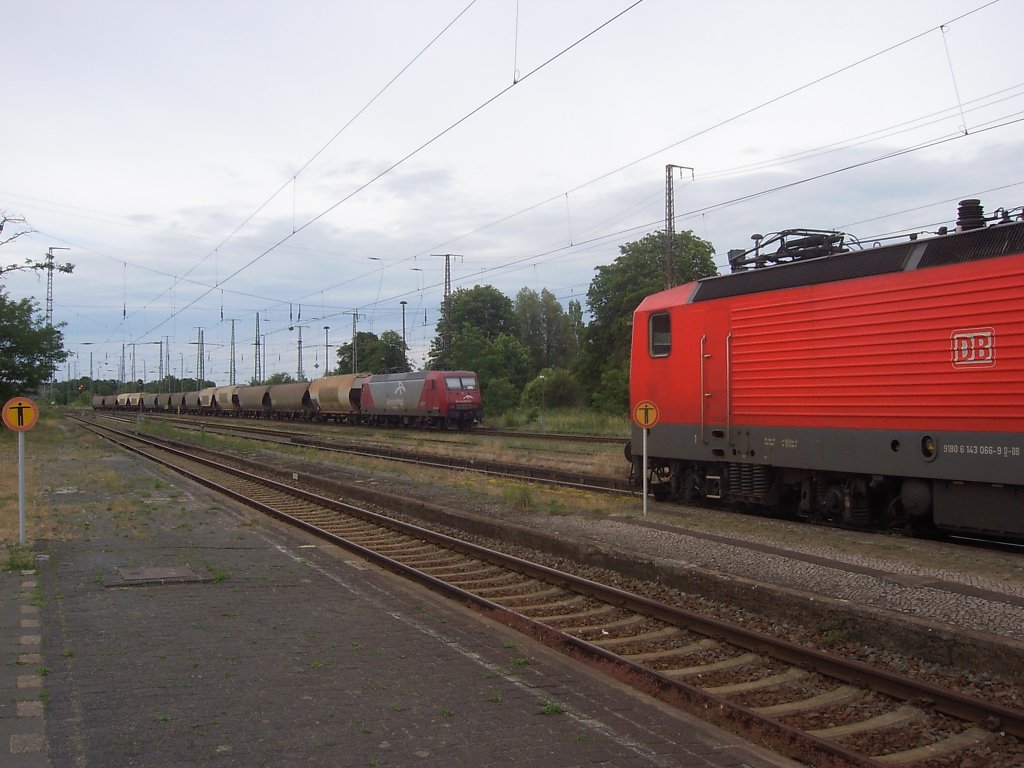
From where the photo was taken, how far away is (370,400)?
164ft

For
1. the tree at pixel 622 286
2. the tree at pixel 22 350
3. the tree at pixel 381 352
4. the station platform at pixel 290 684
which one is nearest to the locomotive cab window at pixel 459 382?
the tree at pixel 622 286

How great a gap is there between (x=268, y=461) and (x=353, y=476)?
6570mm

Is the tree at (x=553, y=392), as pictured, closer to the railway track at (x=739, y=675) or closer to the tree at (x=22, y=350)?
the tree at (x=22, y=350)

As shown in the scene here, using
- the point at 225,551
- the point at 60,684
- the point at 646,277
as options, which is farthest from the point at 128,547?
the point at 646,277

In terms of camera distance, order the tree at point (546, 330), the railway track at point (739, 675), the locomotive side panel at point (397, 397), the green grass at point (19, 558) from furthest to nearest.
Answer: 1. the tree at point (546, 330)
2. the locomotive side panel at point (397, 397)
3. the green grass at point (19, 558)
4. the railway track at point (739, 675)

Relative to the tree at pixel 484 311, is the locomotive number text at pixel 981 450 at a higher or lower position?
lower

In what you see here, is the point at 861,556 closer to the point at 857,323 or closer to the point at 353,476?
the point at 857,323

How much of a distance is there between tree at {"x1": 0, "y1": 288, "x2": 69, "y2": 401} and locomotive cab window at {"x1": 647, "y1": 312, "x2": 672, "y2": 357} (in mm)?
38448

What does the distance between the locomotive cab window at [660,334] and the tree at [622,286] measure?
36.9 metres

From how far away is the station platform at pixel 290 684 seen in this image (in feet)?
16.4

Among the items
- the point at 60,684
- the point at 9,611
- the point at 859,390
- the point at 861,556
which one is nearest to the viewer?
the point at 60,684

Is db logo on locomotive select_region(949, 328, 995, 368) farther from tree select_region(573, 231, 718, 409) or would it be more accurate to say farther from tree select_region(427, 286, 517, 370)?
tree select_region(427, 286, 517, 370)

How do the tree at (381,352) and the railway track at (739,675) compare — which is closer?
the railway track at (739,675)

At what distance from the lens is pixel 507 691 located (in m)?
6.16
